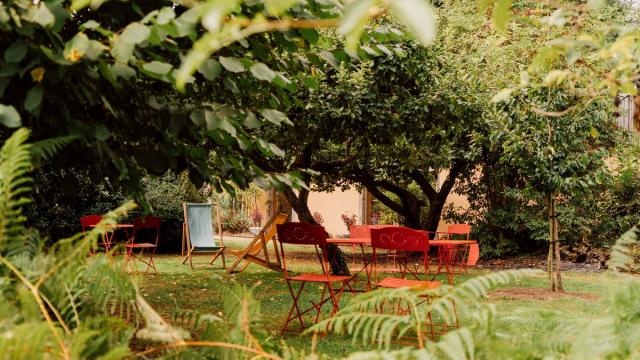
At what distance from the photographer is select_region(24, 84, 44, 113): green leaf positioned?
2248 millimetres

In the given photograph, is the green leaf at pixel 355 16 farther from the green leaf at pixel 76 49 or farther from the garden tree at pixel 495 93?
the garden tree at pixel 495 93

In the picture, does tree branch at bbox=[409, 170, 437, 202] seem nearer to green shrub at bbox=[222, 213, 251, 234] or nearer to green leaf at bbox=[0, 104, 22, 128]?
green shrub at bbox=[222, 213, 251, 234]

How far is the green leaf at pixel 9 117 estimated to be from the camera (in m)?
2.08

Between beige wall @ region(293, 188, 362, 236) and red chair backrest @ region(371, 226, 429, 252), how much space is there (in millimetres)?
19501

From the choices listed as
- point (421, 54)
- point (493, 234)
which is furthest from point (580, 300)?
point (493, 234)

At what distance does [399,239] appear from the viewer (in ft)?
19.8

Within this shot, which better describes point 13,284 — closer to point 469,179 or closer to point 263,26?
point 263,26

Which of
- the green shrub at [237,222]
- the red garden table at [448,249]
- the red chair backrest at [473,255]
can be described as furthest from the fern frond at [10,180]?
the green shrub at [237,222]

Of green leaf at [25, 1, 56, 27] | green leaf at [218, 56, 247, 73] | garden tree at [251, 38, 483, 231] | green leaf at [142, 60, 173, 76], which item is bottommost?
green leaf at [142, 60, 173, 76]

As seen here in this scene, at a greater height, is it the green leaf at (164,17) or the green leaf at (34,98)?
the green leaf at (164,17)

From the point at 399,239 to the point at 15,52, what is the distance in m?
4.26

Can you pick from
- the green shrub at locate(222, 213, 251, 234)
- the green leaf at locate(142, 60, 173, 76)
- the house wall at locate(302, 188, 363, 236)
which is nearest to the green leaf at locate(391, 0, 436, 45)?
the green leaf at locate(142, 60, 173, 76)

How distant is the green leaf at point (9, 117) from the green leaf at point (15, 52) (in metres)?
0.19

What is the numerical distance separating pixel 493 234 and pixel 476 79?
6.86m
